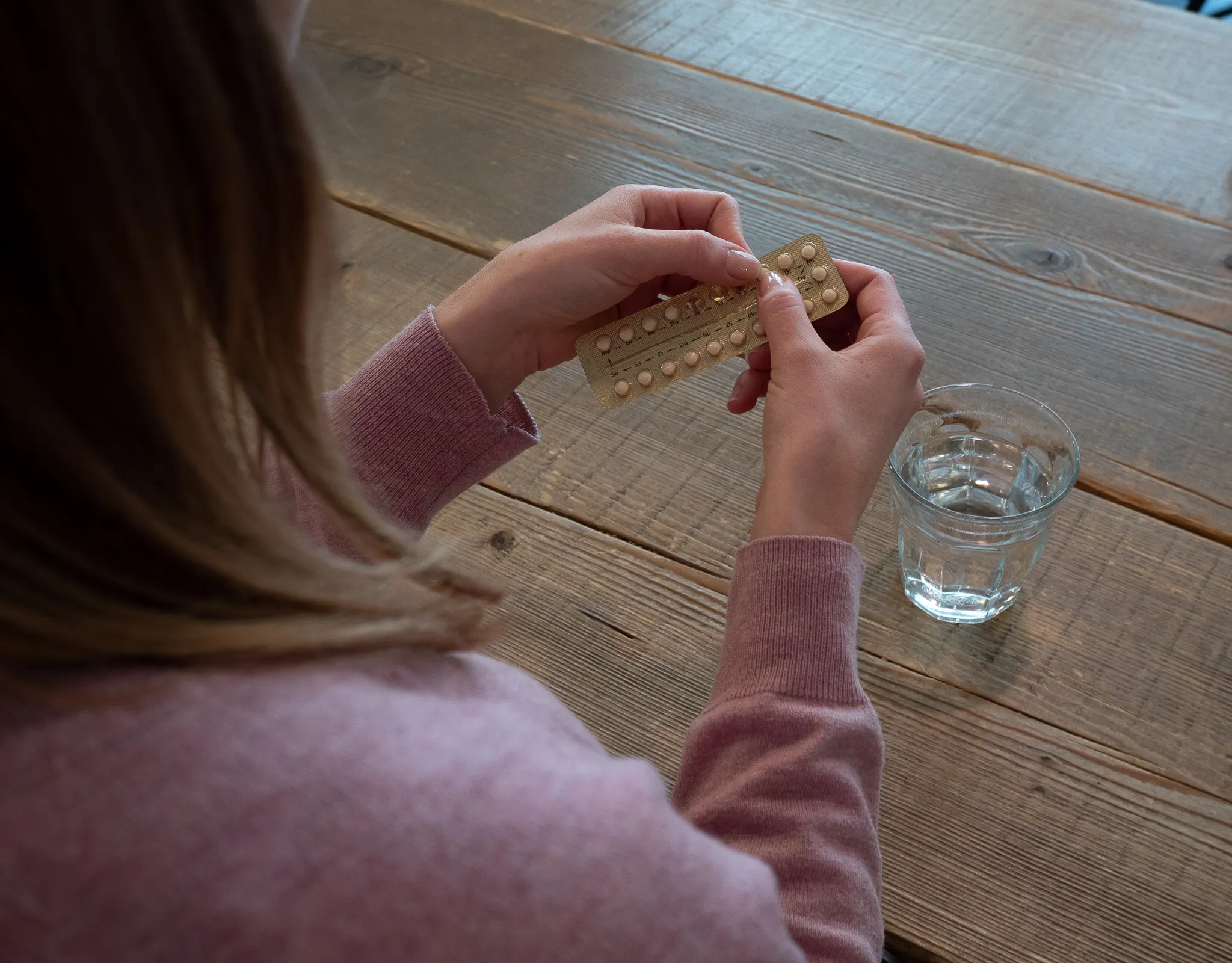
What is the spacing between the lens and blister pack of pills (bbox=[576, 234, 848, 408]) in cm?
62


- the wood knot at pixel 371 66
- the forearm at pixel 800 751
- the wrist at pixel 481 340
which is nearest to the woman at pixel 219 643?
the forearm at pixel 800 751

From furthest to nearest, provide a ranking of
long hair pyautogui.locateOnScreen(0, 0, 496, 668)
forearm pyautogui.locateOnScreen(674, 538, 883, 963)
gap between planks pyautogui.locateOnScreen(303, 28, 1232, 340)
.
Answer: gap between planks pyautogui.locateOnScreen(303, 28, 1232, 340)
forearm pyautogui.locateOnScreen(674, 538, 883, 963)
long hair pyautogui.locateOnScreen(0, 0, 496, 668)

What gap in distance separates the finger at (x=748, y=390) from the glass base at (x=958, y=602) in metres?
0.15

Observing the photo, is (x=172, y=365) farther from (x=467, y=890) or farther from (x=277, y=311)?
(x=467, y=890)

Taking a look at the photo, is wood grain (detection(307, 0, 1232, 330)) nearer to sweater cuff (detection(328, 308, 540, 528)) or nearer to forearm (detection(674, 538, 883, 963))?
sweater cuff (detection(328, 308, 540, 528))

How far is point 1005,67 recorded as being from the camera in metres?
1.01

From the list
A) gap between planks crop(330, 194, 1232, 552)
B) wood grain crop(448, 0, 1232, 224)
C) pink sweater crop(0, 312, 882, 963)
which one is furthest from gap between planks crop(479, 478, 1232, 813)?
wood grain crop(448, 0, 1232, 224)

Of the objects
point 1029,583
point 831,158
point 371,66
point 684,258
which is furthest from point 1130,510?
point 371,66

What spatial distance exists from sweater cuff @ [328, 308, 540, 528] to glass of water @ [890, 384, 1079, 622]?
0.24 m

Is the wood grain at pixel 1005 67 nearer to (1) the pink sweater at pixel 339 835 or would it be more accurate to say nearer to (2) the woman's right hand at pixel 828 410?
(2) the woman's right hand at pixel 828 410

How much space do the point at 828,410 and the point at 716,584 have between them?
5.4 inches

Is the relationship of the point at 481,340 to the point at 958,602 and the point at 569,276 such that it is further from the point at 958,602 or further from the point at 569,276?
the point at 958,602

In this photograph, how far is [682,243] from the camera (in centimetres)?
62

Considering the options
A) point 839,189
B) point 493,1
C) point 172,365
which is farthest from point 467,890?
point 493,1
